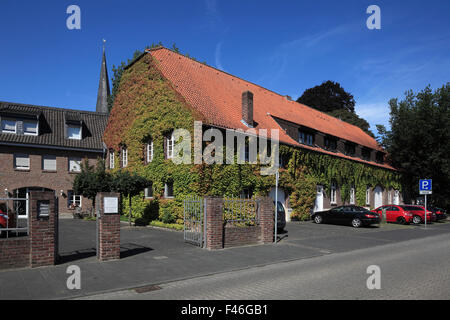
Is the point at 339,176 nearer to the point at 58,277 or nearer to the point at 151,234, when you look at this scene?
the point at 151,234

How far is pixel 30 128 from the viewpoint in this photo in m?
28.0

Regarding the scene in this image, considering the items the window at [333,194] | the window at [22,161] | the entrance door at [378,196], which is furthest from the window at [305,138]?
the window at [22,161]

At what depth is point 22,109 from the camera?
29203 mm

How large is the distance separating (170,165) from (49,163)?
13.6 meters

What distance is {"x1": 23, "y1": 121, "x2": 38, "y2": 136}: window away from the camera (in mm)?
27734

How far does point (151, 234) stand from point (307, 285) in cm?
1018

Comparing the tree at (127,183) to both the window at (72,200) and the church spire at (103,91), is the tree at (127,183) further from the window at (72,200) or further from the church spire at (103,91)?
the church spire at (103,91)

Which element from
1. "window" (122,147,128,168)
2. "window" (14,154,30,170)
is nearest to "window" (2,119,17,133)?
"window" (14,154,30,170)

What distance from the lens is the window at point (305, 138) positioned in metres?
27.4

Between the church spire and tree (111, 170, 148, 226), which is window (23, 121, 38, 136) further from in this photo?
the church spire

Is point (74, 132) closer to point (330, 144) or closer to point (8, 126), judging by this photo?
point (8, 126)

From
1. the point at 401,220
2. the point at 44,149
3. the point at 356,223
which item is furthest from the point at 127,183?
the point at 401,220
